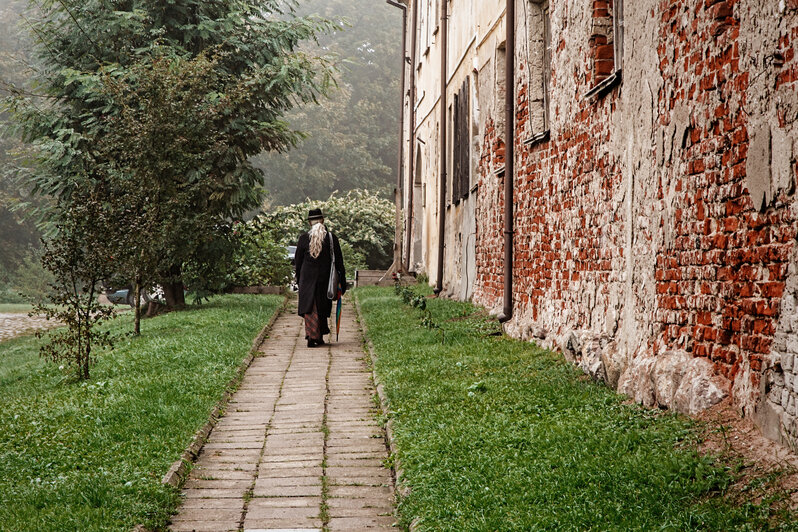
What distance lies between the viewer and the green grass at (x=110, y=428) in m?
4.61

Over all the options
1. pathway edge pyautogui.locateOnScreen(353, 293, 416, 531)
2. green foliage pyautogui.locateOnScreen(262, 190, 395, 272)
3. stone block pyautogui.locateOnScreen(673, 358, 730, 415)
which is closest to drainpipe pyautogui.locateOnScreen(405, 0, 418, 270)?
green foliage pyautogui.locateOnScreen(262, 190, 395, 272)

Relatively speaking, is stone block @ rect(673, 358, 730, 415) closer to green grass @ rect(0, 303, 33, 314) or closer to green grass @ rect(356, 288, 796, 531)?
green grass @ rect(356, 288, 796, 531)

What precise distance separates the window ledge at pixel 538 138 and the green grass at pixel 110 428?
4045mm

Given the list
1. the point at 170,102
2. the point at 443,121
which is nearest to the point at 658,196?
the point at 170,102

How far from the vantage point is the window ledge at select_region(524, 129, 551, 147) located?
9.38 meters

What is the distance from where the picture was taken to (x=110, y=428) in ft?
20.7

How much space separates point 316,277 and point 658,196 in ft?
19.9

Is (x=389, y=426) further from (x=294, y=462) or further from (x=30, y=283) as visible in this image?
(x=30, y=283)

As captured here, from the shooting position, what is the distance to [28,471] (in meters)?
5.35

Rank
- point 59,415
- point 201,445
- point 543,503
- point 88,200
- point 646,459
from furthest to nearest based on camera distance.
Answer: point 88,200, point 59,415, point 201,445, point 646,459, point 543,503

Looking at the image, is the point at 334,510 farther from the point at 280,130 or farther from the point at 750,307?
the point at 280,130

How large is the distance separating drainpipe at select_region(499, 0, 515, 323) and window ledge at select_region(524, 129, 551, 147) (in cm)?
54

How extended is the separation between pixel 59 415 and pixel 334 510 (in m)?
3.06

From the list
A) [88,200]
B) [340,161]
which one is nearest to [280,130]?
[88,200]
